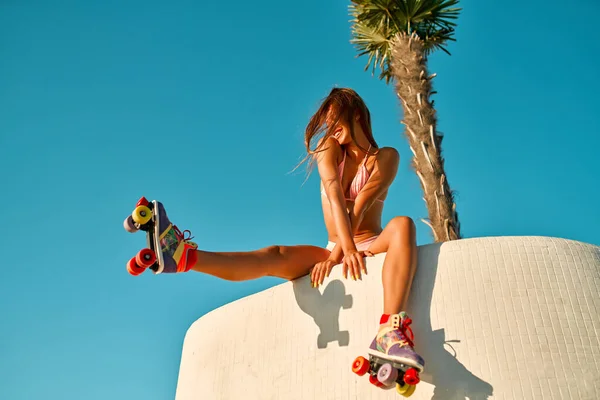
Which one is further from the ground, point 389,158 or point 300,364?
point 389,158

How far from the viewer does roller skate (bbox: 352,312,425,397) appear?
106 inches

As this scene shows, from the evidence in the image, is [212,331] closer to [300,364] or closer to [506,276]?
[300,364]

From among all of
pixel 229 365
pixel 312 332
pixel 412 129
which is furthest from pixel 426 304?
pixel 412 129

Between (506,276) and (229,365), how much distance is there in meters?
1.72

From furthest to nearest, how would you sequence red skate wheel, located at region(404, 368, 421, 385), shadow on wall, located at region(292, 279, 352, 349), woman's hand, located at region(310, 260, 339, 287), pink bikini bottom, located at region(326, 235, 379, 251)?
pink bikini bottom, located at region(326, 235, 379, 251) → woman's hand, located at region(310, 260, 339, 287) → shadow on wall, located at region(292, 279, 352, 349) → red skate wheel, located at region(404, 368, 421, 385)

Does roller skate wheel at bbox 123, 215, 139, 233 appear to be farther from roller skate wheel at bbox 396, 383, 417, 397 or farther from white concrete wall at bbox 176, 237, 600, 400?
roller skate wheel at bbox 396, 383, 417, 397

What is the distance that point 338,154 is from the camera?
3.81m

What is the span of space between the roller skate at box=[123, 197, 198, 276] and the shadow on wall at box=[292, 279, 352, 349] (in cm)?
79

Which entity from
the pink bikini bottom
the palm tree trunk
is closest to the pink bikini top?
the pink bikini bottom

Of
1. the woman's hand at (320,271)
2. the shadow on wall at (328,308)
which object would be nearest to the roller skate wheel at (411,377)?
the shadow on wall at (328,308)

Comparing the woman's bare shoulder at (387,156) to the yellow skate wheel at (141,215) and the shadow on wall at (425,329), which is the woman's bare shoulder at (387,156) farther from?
the yellow skate wheel at (141,215)

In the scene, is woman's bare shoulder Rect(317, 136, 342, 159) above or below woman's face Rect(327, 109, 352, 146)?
below

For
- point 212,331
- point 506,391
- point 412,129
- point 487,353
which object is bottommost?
point 506,391

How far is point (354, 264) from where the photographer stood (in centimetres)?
324
